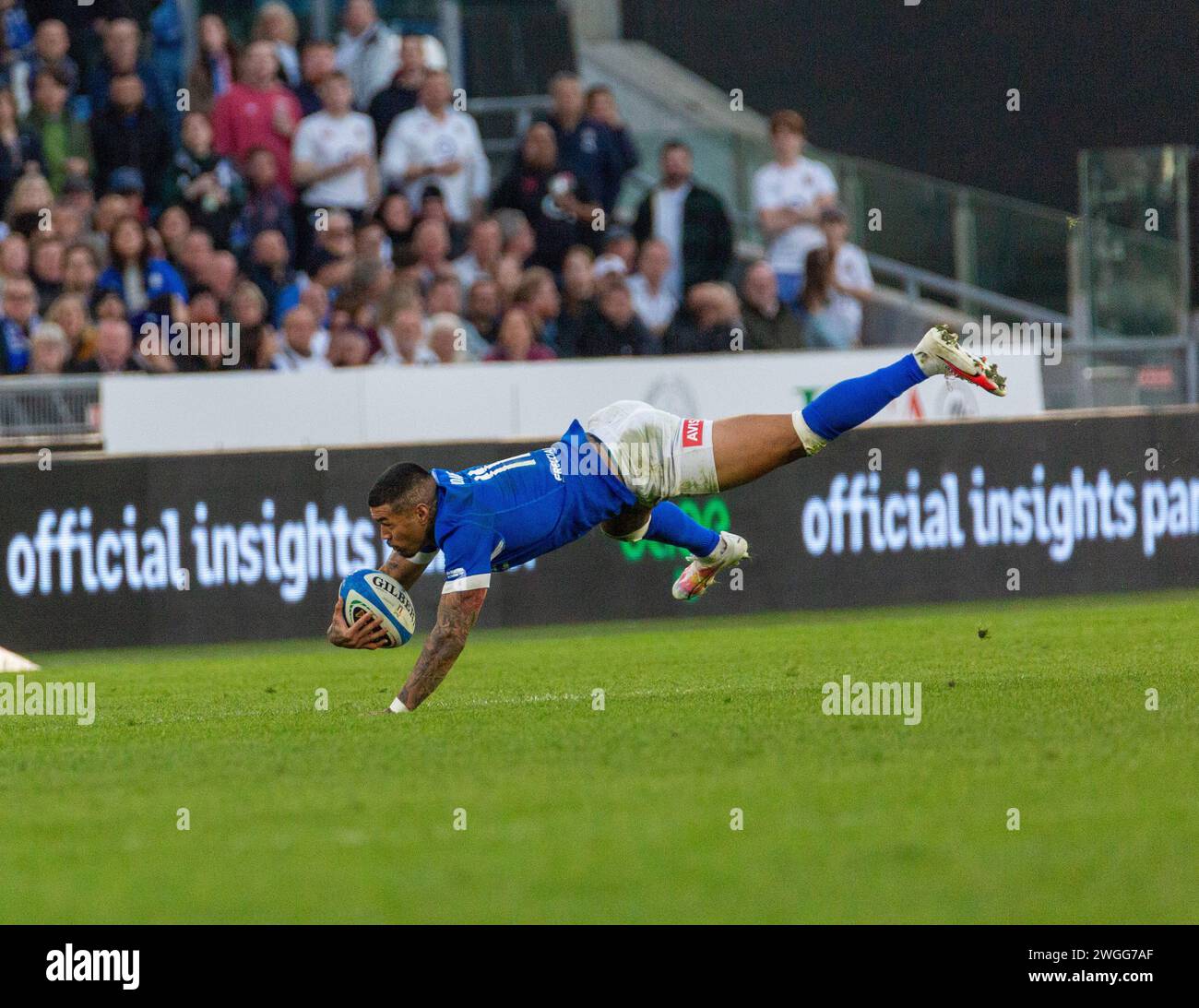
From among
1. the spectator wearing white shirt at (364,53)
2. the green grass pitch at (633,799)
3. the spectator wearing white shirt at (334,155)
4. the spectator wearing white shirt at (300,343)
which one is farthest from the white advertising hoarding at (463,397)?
the spectator wearing white shirt at (364,53)

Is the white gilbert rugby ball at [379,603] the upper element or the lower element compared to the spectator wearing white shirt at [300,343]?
lower

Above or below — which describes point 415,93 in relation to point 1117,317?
above

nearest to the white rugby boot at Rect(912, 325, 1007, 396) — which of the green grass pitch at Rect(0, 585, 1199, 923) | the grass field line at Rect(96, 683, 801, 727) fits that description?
the green grass pitch at Rect(0, 585, 1199, 923)

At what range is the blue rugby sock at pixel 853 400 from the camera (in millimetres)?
10117

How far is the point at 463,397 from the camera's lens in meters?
16.5

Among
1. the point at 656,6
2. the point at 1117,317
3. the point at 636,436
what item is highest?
the point at 656,6

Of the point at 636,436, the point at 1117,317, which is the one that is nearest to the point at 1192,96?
the point at 1117,317

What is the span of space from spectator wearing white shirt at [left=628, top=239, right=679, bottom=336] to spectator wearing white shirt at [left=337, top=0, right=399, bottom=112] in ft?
11.4

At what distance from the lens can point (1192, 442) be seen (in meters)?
17.4

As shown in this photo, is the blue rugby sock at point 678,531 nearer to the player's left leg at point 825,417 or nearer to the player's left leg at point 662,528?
the player's left leg at point 662,528
